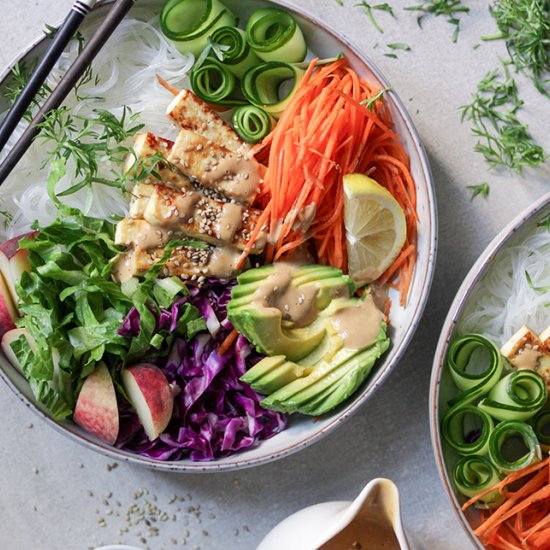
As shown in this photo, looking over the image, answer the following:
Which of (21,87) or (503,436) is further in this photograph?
(21,87)

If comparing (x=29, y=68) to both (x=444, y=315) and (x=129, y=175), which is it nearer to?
(x=129, y=175)

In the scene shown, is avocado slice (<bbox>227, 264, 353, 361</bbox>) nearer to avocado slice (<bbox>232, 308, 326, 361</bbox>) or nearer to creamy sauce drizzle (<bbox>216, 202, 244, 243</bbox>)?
avocado slice (<bbox>232, 308, 326, 361</bbox>)

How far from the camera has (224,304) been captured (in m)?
2.50

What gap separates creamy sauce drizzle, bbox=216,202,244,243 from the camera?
2.43 meters

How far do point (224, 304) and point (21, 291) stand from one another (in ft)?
2.08

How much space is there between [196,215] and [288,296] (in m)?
0.39

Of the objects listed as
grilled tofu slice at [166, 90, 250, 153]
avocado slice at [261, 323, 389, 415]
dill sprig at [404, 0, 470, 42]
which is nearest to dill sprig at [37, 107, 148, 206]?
grilled tofu slice at [166, 90, 250, 153]

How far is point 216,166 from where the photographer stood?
2.46 m

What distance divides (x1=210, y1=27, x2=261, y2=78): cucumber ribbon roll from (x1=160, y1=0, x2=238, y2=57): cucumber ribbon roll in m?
0.04

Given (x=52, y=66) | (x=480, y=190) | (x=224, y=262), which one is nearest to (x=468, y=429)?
(x=480, y=190)

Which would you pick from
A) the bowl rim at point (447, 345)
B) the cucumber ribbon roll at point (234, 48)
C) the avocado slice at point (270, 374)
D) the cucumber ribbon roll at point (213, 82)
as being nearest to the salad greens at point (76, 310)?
the avocado slice at point (270, 374)

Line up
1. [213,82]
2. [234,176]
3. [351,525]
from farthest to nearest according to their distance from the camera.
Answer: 1. [213,82]
2. [234,176]
3. [351,525]

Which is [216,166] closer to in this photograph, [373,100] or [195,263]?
[195,263]

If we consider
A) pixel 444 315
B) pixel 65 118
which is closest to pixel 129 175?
pixel 65 118
